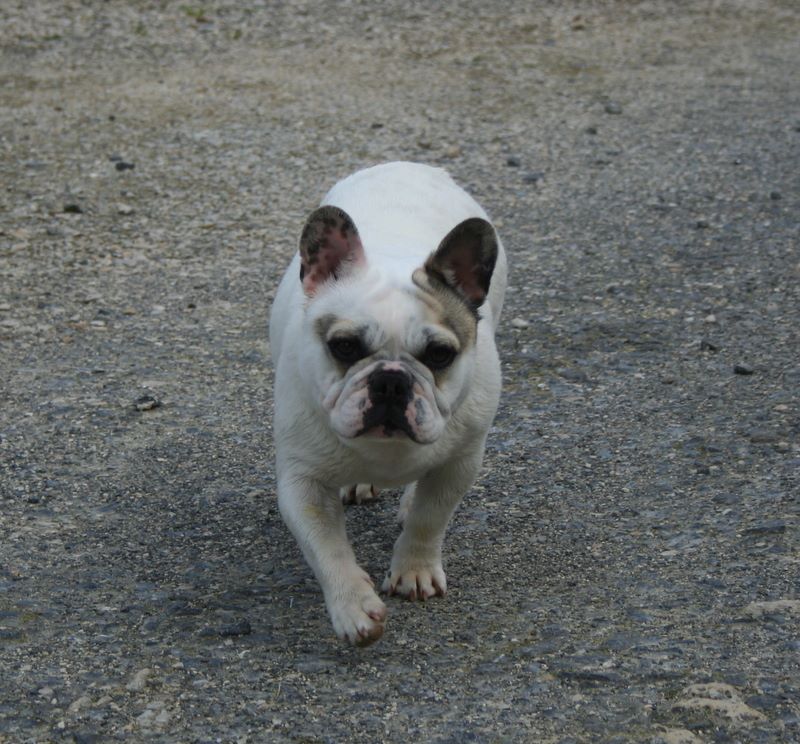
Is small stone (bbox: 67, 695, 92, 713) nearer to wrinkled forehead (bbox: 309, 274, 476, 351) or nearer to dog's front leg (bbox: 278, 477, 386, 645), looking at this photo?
dog's front leg (bbox: 278, 477, 386, 645)

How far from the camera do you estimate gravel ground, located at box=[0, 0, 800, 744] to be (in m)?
4.18

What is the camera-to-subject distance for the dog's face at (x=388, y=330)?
413 cm

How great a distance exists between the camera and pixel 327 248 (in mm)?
4465

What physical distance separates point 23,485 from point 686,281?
4.37 m

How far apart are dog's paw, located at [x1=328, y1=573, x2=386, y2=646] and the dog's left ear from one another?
41.2 inches

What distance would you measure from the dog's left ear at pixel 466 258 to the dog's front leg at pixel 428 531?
626 mm

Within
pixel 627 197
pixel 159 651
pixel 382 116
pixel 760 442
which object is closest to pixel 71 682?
pixel 159 651

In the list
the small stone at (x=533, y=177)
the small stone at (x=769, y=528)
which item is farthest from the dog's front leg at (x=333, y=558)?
the small stone at (x=533, y=177)

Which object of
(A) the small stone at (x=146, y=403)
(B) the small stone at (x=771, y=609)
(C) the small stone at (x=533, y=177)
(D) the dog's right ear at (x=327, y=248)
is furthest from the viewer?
(C) the small stone at (x=533, y=177)

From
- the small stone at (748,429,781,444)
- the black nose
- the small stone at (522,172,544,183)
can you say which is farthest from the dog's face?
the small stone at (522,172,544,183)

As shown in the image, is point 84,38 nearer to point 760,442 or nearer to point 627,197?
point 627,197

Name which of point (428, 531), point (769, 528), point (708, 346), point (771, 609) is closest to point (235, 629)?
point (428, 531)

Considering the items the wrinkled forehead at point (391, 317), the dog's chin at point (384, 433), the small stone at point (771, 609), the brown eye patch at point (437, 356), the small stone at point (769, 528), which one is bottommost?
the small stone at point (769, 528)

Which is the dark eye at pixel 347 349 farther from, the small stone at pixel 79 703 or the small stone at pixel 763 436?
the small stone at pixel 763 436
